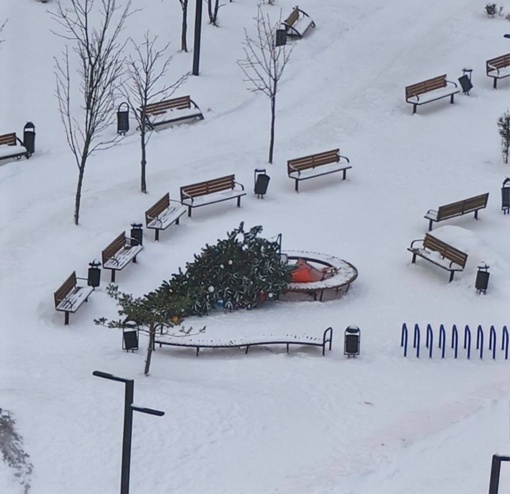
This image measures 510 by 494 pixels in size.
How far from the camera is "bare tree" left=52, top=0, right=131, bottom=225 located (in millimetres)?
31688

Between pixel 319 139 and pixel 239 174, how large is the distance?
9.57 ft

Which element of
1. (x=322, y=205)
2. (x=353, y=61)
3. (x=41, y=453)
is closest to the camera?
(x=41, y=453)

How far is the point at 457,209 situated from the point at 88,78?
858 cm

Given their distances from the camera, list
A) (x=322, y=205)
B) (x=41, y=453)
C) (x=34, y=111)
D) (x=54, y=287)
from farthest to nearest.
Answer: (x=34, y=111)
(x=322, y=205)
(x=54, y=287)
(x=41, y=453)

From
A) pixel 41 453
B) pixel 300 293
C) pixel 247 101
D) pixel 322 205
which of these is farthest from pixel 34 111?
pixel 41 453

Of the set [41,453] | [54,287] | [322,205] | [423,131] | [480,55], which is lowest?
[41,453]

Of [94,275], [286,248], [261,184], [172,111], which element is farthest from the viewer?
[172,111]

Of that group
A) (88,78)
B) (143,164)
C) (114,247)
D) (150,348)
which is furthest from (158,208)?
(150,348)

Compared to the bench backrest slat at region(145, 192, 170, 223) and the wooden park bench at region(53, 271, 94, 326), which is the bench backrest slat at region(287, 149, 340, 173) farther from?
the wooden park bench at region(53, 271, 94, 326)

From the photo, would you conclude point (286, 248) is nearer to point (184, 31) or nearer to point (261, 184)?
point (261, 184)

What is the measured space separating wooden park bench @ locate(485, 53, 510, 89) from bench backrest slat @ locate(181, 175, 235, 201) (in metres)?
10.3

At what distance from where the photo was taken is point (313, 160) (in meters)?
34.4

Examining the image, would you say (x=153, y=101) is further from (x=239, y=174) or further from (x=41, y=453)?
(x=41, y=453)

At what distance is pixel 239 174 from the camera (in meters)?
34.4
